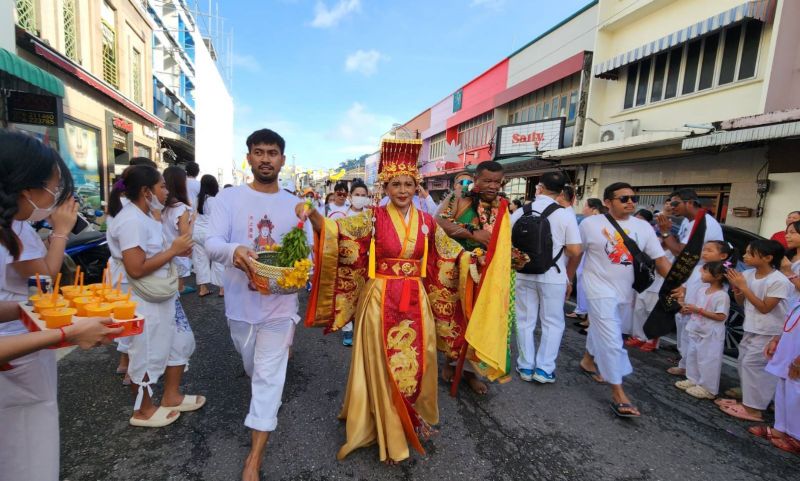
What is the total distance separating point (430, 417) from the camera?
9.04 feet

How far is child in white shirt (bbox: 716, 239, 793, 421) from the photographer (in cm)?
337

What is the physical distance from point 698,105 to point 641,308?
8176mm

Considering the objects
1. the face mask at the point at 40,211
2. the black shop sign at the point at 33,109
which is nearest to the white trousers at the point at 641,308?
the face mask at the point at 40,211

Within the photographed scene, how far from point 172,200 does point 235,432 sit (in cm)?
230

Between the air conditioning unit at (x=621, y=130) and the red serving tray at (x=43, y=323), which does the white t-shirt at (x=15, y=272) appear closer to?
the red serving tray at (x=43, y=323)

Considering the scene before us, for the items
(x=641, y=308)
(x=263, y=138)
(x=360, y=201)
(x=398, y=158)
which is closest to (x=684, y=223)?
(x=641, y=308)

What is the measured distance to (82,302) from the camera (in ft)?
5.21

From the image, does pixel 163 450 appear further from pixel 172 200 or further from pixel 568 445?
pixel 568 445

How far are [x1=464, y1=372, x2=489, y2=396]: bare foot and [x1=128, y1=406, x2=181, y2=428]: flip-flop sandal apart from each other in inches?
95.9

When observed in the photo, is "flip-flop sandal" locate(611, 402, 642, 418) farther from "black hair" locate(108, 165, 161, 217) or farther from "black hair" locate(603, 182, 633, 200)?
"black hair" locate(108, 165, 161, 217)

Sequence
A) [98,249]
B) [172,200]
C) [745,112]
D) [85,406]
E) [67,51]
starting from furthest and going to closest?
[67,51] < [745,112] < [98,249] < [172,200] < [85,406]

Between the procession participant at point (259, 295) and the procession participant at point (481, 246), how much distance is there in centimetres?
126

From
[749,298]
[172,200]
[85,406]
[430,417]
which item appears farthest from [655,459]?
[172,200]

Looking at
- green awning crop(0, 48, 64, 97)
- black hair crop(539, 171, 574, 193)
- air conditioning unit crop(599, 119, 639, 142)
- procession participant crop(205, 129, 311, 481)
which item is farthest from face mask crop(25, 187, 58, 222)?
air conditioning unit crop(599, 119, 639, 142)
